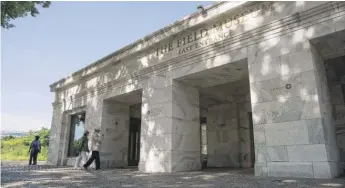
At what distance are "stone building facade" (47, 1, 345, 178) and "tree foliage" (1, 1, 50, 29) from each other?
11.9ft

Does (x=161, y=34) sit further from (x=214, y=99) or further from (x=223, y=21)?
(x=214, y=99)

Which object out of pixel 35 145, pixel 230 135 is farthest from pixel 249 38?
pixel 35 145

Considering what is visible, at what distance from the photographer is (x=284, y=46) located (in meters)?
6.38

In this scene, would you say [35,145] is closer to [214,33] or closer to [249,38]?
[214,33]

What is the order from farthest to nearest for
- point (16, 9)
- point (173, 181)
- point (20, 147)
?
point (20, 147) < point (16, 9) < point (173, 181)

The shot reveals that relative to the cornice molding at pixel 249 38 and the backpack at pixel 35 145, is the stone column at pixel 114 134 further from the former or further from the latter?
the backpack at pixel 35 145

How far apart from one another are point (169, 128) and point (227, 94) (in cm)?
409

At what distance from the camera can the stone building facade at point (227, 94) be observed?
5.84 meters

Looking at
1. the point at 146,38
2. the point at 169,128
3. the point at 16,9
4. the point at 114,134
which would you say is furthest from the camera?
the point at 114,134

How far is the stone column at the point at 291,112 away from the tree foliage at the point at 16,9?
627cm

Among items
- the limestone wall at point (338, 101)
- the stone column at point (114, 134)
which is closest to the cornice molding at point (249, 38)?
the stone column at point (114, 134)

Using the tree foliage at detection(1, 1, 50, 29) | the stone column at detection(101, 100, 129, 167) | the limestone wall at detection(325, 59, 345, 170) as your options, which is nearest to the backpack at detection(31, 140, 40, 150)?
the stone column at detection(101, 100, 129, 167)

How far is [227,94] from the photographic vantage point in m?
11.3

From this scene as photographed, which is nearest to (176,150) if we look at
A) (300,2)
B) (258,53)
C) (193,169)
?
(193,169)
